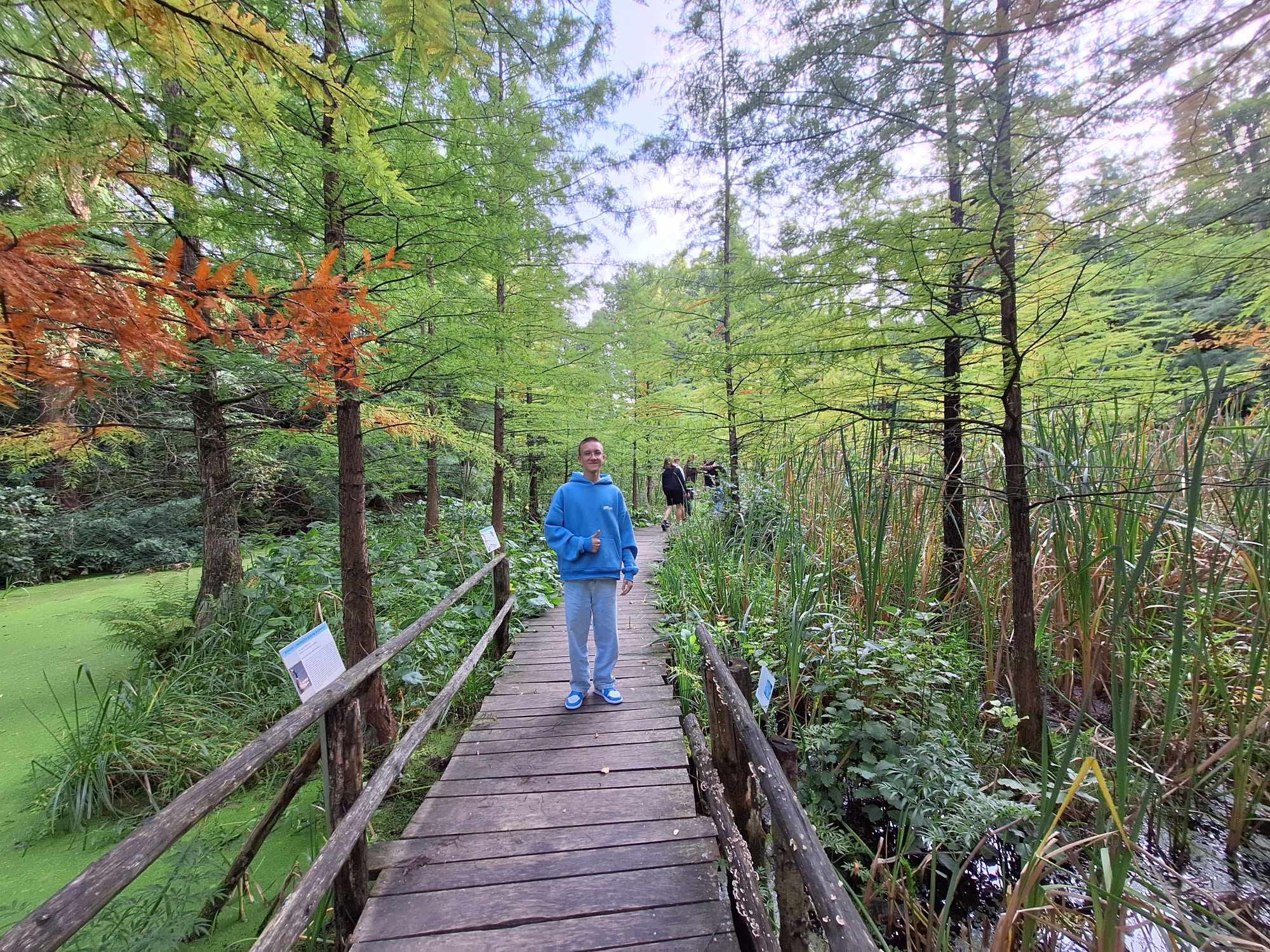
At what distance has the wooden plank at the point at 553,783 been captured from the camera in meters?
2.57

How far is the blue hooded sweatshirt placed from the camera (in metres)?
3.12

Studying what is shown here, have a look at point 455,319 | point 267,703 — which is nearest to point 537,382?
point 455,319

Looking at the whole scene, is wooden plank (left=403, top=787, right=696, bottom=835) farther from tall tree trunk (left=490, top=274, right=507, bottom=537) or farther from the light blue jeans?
tall tree trunk (left=490, top=274, right=507, bottom=537)

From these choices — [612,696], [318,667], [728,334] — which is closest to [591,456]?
[612,696]

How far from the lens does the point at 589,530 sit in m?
3.20

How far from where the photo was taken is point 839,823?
249 centimetres

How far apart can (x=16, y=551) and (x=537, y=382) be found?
9.20m

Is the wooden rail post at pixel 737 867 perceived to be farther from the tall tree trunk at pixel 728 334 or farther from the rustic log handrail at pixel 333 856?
the tall tree trunk at pixel 728 334

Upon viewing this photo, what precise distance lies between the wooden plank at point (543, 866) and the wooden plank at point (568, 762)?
54 centimetres

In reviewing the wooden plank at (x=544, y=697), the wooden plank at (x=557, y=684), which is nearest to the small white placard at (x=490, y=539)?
the wooden plank at (x=557, y=684)

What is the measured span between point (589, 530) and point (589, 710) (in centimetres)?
128

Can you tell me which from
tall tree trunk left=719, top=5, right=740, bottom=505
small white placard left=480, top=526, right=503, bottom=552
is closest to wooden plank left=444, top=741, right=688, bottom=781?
small white placard left=480, top=526, right=503, bottom=552

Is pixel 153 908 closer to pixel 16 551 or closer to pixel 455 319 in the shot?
pixel 455 319

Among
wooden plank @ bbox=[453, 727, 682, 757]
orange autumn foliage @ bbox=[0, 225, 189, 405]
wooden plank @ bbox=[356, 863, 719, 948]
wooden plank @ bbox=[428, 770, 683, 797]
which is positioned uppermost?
orange autumn foliage @ bbox=[0, 225, 189, 405]
